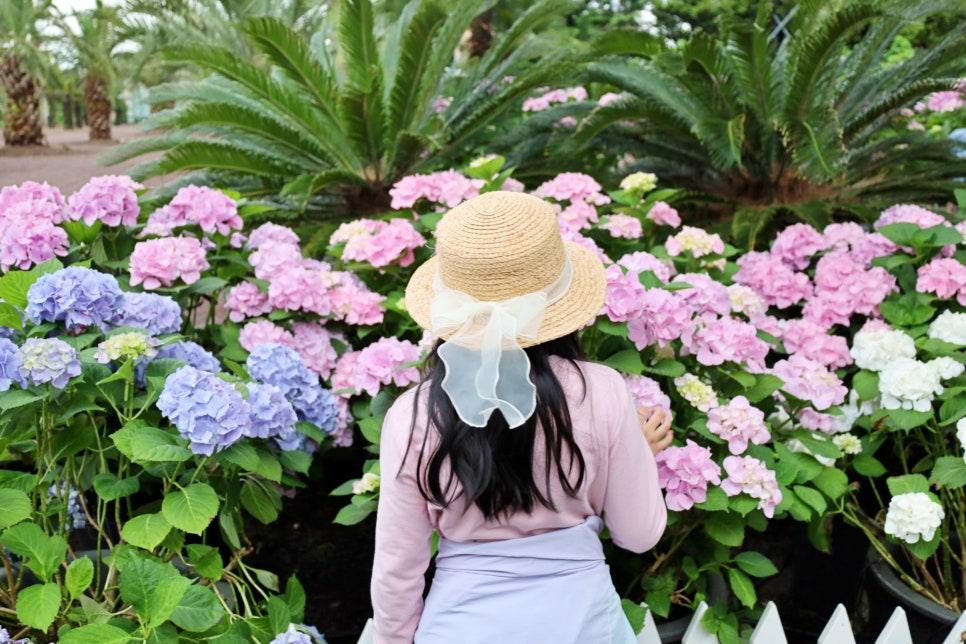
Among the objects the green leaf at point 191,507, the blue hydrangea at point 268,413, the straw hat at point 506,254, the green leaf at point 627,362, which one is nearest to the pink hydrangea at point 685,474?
the green leaf at point 627,362

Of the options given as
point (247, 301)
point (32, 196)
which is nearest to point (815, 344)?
point (247, 301)

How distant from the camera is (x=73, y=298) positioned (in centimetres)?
183

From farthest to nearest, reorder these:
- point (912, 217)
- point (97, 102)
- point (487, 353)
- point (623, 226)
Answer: point (97, 102)
point (912, 217)
point (623, 226)
point (487, 353)

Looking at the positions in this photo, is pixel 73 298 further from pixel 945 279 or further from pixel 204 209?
pixel 945 279

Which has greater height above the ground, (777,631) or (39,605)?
(39,605)

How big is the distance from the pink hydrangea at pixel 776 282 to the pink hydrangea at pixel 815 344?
23 cm

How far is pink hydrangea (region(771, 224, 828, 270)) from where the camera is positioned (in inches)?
109

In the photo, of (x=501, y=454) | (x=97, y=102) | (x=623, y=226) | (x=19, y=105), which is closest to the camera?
(x=501, y=454)

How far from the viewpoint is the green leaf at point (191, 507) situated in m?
1.61

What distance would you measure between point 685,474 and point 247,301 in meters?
1.35

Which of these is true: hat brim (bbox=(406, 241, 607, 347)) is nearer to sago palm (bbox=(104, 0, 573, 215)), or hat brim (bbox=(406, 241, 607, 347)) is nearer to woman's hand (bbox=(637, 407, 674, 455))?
woman's hand (bbox=(637, 407, 674, 455))

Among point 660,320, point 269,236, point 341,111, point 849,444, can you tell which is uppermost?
point 341,111

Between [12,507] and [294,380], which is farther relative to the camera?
[294,380]

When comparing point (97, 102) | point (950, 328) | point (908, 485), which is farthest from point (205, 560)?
point (97, 102)
